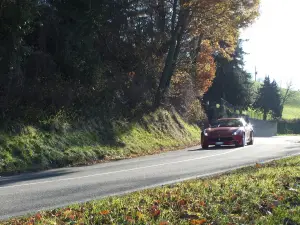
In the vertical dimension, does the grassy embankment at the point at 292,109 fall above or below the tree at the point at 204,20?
below

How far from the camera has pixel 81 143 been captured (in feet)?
62.4

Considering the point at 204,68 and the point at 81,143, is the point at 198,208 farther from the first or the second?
the point at 204,68

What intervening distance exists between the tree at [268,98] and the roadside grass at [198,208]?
69422mm

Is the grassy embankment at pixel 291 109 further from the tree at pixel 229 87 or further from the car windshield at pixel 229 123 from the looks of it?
the car windshield at pixel 229 123

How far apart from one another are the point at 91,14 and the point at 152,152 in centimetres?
708

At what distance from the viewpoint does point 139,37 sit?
28.0 metres

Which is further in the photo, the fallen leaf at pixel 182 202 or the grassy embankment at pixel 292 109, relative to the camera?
the grassy embankment at pixel 292 109

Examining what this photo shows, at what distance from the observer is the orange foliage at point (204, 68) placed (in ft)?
126

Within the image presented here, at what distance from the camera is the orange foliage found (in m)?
38.3

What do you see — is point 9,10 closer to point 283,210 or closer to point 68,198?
point 68,198

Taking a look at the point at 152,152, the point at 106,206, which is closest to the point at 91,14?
the point at 152,152

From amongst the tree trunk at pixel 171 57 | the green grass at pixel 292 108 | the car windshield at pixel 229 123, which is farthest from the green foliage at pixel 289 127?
the car windshield at pixel 229 123

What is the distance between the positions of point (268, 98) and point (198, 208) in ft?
236

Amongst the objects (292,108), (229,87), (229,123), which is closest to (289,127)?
(229,87)
